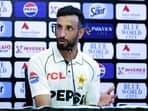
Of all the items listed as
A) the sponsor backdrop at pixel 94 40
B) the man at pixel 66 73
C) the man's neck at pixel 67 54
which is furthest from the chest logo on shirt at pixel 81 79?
the sponsor backdrop at pixel 94 40

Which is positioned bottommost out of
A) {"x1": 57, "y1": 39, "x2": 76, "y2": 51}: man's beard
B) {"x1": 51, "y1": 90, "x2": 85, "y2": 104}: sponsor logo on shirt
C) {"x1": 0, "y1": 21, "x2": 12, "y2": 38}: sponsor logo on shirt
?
{"x1": 51, "y1": 90, "x2": 85, "y2": 104}: sponsor logo on shirt

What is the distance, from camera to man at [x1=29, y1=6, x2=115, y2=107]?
181cm

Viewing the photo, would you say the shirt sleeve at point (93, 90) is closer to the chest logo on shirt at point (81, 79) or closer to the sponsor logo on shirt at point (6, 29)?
the chest logo on shirt at point (81, 79)

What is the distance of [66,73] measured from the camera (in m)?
1.88

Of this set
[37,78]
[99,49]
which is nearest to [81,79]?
[37,78]

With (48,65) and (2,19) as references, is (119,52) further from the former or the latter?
(48,65)

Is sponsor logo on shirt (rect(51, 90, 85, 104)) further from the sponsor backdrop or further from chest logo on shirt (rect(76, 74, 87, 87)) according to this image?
the sponsor backdrop

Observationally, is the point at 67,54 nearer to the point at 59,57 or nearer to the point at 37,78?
the point at 59,57

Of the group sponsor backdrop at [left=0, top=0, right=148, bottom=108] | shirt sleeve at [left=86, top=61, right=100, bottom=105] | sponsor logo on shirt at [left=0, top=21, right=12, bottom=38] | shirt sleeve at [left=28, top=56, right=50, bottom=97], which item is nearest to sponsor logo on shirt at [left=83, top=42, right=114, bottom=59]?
sponsor backdrop at [left=0, top=0, right=148, bottom=108]

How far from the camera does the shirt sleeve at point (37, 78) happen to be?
1812mm

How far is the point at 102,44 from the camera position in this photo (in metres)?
2.98

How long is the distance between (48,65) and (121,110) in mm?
730

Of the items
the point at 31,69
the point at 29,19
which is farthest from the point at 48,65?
the point at 29,19

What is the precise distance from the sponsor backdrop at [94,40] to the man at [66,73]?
3.22 feet
